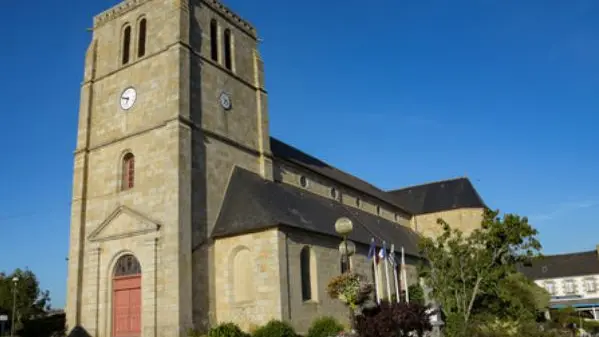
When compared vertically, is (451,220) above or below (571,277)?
above

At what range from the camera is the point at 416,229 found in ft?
141

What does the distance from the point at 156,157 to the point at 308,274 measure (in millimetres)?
7989

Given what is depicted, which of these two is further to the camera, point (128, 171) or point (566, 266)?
point (566, 266)

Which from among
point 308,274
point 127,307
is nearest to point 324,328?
point 308,274

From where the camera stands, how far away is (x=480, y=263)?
24531 millimetres

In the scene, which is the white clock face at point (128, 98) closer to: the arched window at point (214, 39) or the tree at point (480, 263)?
the arched window at point (214, 39)

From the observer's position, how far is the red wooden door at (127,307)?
20266 millimetres

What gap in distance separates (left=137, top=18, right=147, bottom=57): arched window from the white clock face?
1894 mm

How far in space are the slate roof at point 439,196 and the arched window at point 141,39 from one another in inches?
1051

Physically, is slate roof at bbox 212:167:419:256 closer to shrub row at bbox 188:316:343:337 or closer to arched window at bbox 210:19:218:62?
shrub row at bbox 188:316:343:337

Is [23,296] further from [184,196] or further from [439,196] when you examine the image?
[439,196]

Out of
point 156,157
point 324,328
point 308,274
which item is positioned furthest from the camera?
point 308,274

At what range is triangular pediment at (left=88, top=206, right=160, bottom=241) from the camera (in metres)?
20.6

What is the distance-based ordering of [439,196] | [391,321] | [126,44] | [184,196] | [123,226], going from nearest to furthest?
[391,321] < [184,196] < [123,226] < [126,44] < [439,196]
